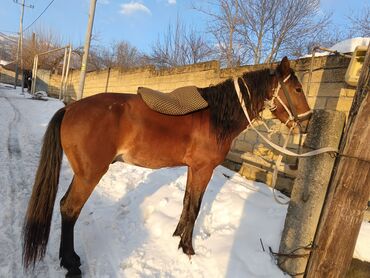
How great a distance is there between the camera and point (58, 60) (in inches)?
1348

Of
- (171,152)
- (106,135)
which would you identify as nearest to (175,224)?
(171,152)

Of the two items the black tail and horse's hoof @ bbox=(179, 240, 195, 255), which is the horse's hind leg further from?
horse's hoof @ bbox=(179, 240, 195, 255)

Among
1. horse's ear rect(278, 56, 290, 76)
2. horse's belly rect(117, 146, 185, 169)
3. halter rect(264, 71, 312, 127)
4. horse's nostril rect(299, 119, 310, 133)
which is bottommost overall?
horse's belly rect(117, 146, 185, 169)

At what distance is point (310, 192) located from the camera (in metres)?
2.63

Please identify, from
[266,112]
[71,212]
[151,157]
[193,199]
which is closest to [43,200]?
[71,212]

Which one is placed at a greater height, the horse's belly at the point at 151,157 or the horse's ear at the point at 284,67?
the horse's ear at the point at 284,67

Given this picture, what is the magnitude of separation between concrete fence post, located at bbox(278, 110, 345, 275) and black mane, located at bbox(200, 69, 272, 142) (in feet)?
2.02

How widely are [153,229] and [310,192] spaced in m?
1.78

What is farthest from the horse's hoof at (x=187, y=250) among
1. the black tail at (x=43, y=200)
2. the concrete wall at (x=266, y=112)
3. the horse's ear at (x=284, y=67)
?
the horse's ear at (x=284, y=67)

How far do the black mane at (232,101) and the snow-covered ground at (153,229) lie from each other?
1.17 metres

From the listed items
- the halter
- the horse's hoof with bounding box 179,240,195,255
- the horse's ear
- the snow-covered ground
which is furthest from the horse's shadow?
the horse's ear

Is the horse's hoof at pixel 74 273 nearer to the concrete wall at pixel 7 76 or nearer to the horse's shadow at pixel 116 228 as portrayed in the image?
the horse's shadow at pixel 116 228

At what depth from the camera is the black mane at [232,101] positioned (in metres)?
2.96

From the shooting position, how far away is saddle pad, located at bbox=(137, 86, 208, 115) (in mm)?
2738
